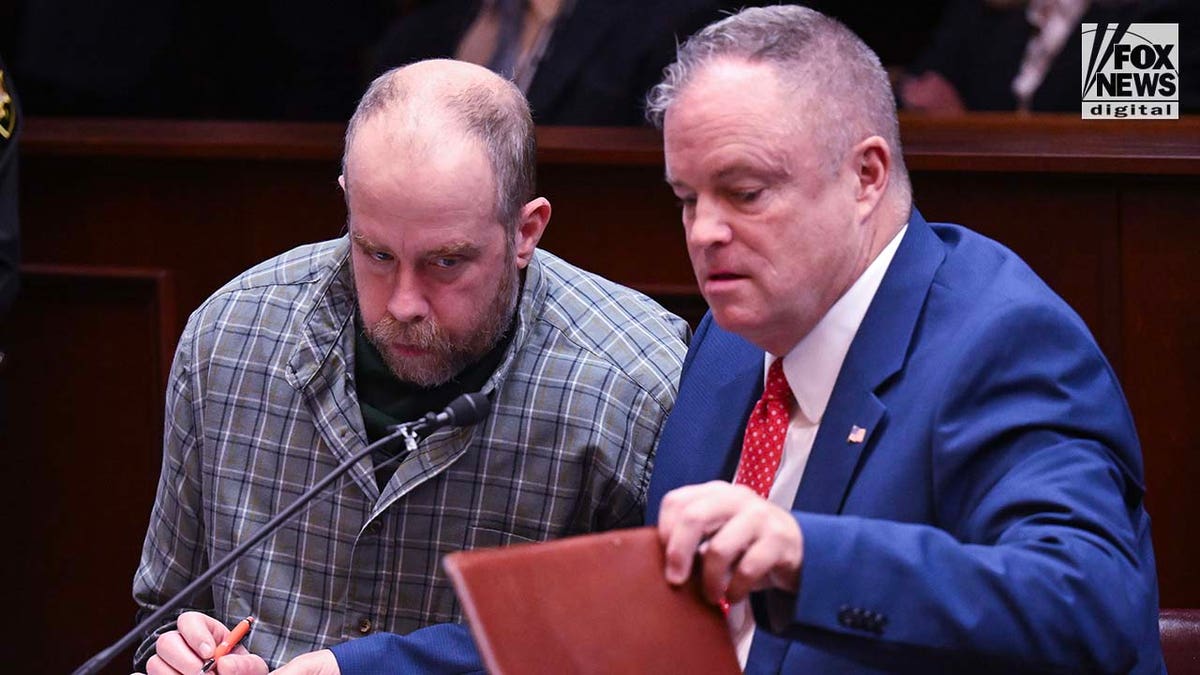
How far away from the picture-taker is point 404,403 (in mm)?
2322

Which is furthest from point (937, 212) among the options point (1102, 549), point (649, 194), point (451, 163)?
point (1102, 549)

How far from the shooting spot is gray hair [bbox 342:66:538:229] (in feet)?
7.19

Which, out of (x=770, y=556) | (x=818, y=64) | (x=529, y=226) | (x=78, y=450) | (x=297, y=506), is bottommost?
(x=78, y=450)

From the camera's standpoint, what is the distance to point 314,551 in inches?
91.2

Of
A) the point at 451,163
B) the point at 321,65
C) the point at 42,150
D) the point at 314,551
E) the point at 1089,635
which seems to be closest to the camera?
the point at 1089,635

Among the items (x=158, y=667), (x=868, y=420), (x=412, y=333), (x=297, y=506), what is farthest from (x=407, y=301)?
(x=868, y=420)

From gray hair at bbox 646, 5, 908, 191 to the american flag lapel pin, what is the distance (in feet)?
0.95

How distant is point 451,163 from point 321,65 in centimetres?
271

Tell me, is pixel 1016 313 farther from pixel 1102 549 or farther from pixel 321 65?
pixel 321 65

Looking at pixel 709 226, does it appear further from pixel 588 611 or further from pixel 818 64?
pixel 588 611

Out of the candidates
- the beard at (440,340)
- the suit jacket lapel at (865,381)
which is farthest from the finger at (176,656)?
the suit jacket lapel at (865,381)

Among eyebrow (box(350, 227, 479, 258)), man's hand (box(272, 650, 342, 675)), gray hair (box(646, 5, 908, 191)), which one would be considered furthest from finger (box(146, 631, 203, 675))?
gray hair (box(646, 5, 908, 191))

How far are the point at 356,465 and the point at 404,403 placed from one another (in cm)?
12

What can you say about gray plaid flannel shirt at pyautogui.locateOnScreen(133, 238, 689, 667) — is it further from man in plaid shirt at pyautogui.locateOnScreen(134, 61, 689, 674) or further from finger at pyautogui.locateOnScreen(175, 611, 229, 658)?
finger at pyautogui.locateOnScreen(175, 611, 229, 658)
